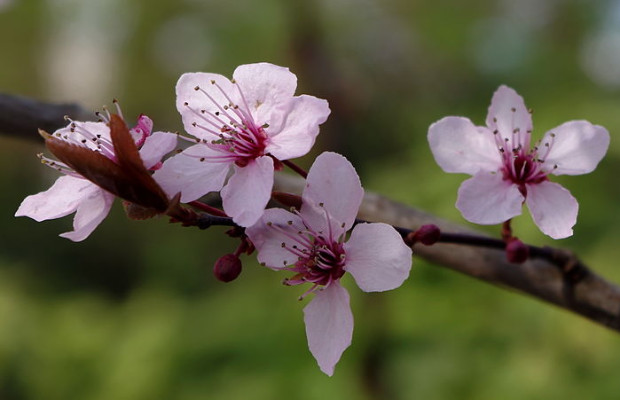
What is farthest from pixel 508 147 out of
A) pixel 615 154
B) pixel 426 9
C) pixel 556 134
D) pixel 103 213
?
pixel 426 9

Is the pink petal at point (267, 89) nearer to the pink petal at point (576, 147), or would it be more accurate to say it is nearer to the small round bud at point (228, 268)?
the small round bud at point (228, 268)

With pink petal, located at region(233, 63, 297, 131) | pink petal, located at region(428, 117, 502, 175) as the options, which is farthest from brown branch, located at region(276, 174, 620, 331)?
pink petal, located at region(233, 63, 297, 131)

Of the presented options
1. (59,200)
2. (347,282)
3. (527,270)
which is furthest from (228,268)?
(347,282)

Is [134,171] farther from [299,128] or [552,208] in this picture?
[552,208]

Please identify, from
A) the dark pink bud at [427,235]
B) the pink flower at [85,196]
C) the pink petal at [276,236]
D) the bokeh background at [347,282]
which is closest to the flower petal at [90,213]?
the pink flower at [85,196]

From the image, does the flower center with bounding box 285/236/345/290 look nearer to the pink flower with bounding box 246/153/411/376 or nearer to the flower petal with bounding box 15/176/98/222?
the pink flower with bounding box 246/153/411/376

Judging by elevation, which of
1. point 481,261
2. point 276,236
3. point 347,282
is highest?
point 276,236
